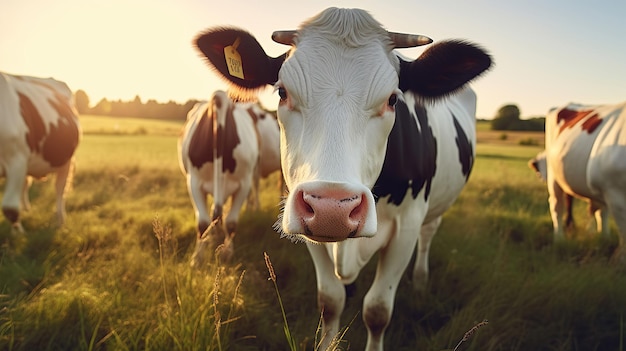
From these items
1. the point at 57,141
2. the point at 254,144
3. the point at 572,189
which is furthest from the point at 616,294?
the point at 57,141

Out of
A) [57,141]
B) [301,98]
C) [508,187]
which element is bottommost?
[508,187]

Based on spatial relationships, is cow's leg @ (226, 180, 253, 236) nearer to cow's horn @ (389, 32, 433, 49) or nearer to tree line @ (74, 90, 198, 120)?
→ cow's horn @ (389, 32, 433, 49)

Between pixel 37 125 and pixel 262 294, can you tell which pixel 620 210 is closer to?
pixel 262 294

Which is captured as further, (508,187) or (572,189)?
(508,187)

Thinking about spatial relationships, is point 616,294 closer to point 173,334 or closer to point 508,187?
point 173,334

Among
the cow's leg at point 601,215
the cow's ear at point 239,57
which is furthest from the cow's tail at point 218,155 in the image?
the cow's leg at point 601,215

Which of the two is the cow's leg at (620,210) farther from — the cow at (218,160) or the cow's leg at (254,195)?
the cow's leg at (254,195)

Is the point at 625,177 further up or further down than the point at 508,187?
further up

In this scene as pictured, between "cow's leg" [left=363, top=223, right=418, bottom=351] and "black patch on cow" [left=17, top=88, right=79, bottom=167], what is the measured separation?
195 inches

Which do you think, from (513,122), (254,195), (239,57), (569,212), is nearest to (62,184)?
(254,195)

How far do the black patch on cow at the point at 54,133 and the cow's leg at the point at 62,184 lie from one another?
0.86ft

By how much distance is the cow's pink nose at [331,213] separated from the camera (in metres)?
1.32

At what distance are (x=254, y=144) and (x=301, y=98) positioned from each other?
3.77m

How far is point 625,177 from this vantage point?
407 cm
